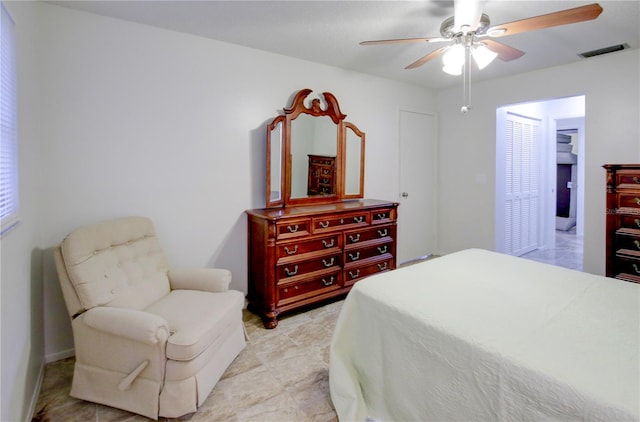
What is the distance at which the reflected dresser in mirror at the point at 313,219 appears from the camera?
280 cm

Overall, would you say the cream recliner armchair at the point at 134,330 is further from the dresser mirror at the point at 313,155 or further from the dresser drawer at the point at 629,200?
the dresser drawer at the point at 629,200

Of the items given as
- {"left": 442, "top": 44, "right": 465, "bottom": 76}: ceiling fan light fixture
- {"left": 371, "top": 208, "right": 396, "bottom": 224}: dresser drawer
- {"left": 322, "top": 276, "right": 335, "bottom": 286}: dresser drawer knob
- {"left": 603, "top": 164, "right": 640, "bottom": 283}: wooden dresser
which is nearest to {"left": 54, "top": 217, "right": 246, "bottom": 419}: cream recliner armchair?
{"left": 322, "top": 276, "right": 335, "bottom": 286}: dresser drawer knob

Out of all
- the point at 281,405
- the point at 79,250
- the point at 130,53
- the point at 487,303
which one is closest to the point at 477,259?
the point at 487,303

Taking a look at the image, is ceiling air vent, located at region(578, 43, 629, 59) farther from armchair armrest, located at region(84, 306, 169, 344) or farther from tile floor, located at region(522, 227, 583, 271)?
armchair armrest, located at region(84, 306, 169, 344)

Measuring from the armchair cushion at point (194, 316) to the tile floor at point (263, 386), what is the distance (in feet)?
1.11

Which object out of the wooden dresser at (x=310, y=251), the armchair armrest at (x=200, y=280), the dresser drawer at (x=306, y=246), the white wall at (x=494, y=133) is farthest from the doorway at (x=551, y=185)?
the armchair armrest at (x=200, y=280)

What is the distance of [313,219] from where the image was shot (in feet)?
9.63

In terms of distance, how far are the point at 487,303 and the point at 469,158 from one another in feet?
11.1

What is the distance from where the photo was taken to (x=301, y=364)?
2250 millimetres

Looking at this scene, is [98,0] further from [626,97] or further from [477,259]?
[626,97]

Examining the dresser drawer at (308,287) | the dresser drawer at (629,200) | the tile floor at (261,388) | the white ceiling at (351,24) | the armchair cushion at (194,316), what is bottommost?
the tile floor at (261,388)

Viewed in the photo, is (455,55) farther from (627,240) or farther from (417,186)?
(417,186)

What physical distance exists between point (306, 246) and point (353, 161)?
1.32 meters

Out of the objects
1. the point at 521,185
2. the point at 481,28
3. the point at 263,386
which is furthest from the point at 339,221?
the point at 521,185
